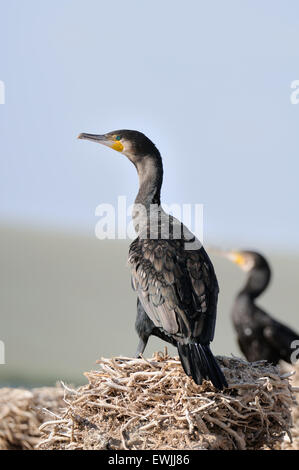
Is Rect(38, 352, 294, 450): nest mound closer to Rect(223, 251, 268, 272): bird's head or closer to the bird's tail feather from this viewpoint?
the bird's tail feather

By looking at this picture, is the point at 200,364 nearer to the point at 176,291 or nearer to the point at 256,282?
the point at 176,291

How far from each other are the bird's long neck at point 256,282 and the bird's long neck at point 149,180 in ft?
11.8

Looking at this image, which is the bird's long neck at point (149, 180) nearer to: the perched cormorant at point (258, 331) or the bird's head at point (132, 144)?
the bird's head at point (132, 144)

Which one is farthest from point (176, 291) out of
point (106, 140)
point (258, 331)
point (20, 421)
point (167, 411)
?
point (258, 331)

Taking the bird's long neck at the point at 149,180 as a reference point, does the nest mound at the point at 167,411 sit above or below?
below

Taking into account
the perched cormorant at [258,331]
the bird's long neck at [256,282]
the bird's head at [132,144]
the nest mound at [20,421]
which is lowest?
the nest mound at [20,421]

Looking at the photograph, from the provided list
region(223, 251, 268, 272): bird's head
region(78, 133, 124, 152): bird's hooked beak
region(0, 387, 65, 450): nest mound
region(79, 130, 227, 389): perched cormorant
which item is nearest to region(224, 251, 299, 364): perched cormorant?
region(223, 251, 268, 272): bird's head

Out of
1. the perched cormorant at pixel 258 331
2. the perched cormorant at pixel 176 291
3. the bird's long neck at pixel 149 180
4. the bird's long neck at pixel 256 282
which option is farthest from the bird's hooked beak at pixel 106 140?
the bird's long neck at pixel 256 282

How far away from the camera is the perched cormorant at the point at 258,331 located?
26.2ft

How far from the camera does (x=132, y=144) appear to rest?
5.29 m

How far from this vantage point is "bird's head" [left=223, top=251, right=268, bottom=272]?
28.9ft

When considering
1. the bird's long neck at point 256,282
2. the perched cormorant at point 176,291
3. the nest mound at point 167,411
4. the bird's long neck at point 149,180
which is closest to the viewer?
the nest mound at point 167,411

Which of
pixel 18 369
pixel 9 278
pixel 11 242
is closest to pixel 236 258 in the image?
pixel 18 369
